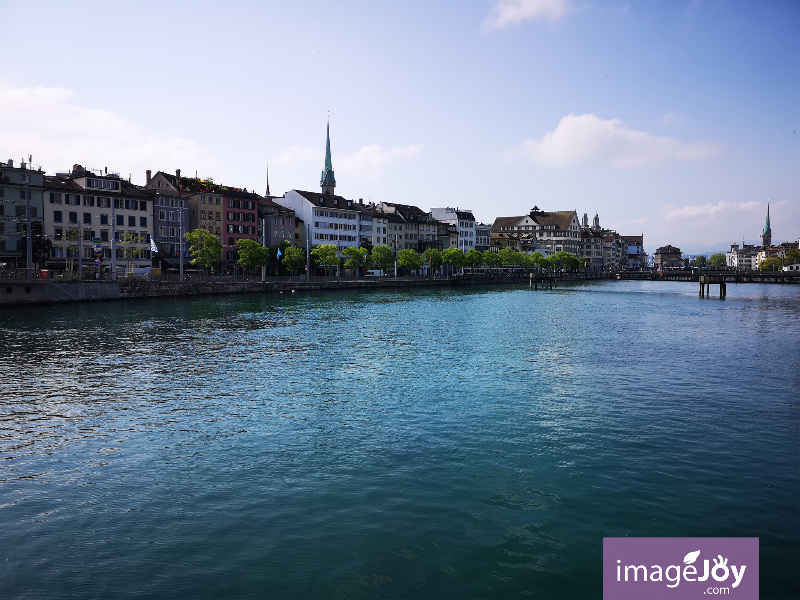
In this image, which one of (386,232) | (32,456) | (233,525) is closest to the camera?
(233,525)

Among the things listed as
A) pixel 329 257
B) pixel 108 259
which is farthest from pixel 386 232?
pixel 108 259

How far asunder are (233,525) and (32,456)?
842 cm

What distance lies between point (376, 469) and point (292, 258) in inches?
4137

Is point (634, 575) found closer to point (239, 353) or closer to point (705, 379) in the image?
point (705, 379)

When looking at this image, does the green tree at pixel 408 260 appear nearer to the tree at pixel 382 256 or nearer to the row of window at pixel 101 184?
the tree at pixel 382 256

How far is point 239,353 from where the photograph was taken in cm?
3956

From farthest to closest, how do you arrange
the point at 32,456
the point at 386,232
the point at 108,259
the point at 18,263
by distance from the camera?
1. the point at 386,232
2. the point at 108,259
3. the point at 18,263
4. the point at 32,456

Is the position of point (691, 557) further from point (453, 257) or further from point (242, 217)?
point (453, 257)

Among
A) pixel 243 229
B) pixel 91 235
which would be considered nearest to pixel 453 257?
pixel 243 229

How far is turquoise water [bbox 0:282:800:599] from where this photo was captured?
12.4 m
